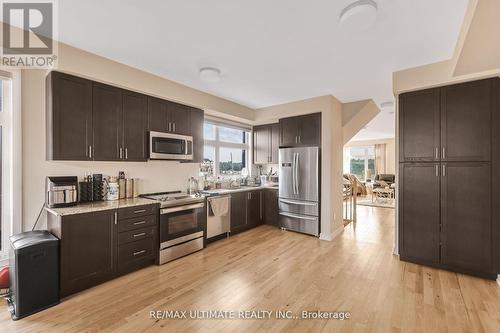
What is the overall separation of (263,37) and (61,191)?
275 cm

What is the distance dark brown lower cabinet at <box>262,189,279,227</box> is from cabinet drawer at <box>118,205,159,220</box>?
259cm

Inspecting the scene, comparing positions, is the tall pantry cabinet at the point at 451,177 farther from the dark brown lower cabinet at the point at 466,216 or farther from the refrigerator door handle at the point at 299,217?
the refrigerator door handle at the point at 299,217

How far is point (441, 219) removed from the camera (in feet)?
9.56

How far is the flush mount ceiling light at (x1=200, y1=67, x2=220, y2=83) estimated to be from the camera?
9.97 ft

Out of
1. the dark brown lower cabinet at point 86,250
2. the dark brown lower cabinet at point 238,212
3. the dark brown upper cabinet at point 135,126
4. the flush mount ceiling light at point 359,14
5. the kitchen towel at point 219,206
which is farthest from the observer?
the dark brown lower cabinet at point 238,212

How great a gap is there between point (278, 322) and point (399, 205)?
7.98ft

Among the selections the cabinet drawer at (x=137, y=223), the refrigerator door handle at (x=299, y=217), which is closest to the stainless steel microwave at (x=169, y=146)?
the cabinet drawer at (x=137, y=223)

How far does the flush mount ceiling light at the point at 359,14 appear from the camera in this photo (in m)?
1.79

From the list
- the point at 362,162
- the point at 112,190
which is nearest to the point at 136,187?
the point at 112,190

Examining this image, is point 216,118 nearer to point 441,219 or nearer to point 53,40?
point 53,40

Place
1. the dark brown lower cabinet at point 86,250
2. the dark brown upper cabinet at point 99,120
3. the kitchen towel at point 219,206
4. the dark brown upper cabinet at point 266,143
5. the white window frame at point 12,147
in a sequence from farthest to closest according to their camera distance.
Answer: the dark brown upper cabinet at point 266,143, the kitchen towel at point 219,206, the dark brown upper cabinet at point 99,120, the white window frame at point 12,147, the dark brown lower cabinet at point 86,250

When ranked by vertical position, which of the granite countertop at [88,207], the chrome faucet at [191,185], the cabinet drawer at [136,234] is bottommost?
the cabinet drawer at [136,234]

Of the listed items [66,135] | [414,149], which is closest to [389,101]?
[414,149]

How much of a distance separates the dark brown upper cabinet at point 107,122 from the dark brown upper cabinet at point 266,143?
3148 mm
